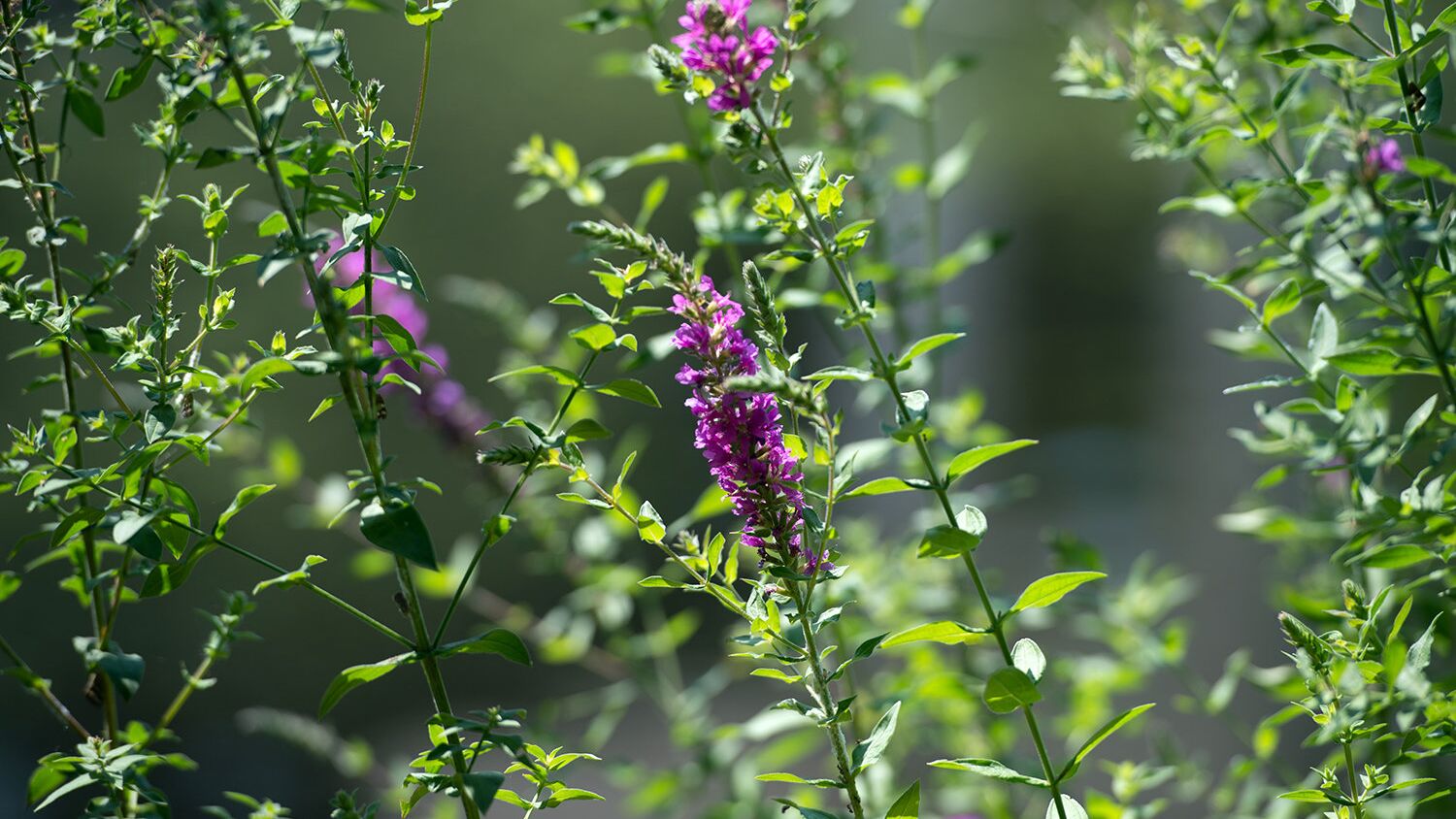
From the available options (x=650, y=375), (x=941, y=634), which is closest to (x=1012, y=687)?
(x=941, y=634)

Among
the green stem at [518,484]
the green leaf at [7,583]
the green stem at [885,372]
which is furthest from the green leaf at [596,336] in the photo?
the green leaf at [7,583]

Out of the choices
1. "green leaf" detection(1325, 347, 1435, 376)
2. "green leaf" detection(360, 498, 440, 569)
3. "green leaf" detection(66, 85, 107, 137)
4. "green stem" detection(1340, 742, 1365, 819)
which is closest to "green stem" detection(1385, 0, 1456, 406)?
"green leaf" detection(1325, 347, 1435, 376)

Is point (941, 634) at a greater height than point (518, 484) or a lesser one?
lesser

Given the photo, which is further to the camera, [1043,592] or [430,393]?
[430,393]

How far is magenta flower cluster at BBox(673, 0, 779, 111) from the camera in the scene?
52 centimetres

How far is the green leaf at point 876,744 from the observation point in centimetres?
52

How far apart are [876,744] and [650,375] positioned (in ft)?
6.81

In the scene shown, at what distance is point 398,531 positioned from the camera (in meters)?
0.48

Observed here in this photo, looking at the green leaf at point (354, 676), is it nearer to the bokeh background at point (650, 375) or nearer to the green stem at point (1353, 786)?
the green stem at point (1353, 786)

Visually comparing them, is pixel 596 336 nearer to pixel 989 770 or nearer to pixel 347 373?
pixel 347 373

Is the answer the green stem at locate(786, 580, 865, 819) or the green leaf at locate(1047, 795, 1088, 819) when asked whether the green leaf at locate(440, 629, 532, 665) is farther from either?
the green leaf at locate(1047, 795, 1088, 819)

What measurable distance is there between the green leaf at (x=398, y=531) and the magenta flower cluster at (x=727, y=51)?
0.23 meters

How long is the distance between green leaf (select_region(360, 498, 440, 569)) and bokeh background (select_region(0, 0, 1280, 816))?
1.54m

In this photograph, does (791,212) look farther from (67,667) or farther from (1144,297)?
(1144,297)
